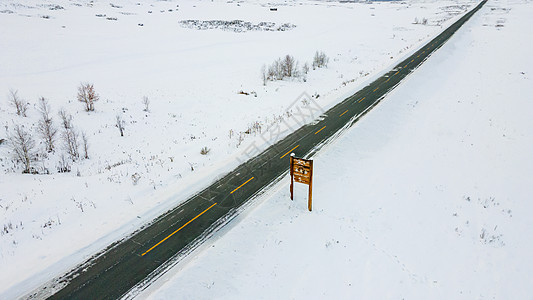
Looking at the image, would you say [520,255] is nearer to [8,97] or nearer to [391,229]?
[391,229]

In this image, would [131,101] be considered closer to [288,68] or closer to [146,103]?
[146,103]

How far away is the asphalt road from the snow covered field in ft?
2.21

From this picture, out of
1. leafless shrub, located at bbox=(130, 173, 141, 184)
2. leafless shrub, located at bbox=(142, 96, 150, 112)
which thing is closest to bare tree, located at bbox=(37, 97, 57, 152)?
leafless shrub, located at bbox=(142, 96, 150, 112)

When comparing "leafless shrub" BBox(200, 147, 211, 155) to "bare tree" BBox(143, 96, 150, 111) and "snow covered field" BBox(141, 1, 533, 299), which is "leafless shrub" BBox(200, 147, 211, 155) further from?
"bare tree" BBox(143, 96, 150, 111)

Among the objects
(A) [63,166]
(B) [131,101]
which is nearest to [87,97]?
(B) [131,101]

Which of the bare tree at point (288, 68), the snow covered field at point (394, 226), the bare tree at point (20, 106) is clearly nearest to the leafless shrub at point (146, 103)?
the bare tree at point (20, 106)

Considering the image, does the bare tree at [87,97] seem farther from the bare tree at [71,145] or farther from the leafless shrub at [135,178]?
the leafless shrub at [135,178]

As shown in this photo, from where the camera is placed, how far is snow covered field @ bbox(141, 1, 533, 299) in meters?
8.02

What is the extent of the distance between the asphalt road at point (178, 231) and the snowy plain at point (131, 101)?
0.69 metres

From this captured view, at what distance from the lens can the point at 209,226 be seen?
10055 mm

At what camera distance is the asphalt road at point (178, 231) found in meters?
7.99

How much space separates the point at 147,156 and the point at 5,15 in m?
64.8

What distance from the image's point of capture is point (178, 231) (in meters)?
9.87

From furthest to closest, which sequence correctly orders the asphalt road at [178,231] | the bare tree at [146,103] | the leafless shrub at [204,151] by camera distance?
the bare tree at [146,103] < the leafless shrub at [204,151] < the asphalt road at [178,231]
